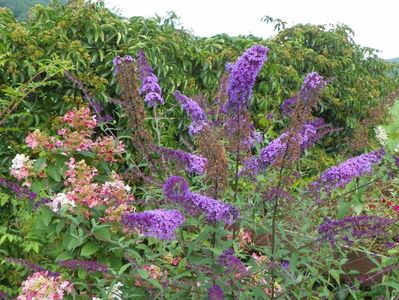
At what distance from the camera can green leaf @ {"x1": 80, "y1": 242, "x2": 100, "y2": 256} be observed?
2.59 m

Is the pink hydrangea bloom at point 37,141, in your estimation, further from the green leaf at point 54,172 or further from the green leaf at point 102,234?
the green leaf at point 102,234

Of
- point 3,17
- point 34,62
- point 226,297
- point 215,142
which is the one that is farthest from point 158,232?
point 3,17

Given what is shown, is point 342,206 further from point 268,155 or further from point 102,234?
point 102,234

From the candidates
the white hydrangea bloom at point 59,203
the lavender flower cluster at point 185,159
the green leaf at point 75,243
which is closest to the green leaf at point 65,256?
the green leaf at point 75,243

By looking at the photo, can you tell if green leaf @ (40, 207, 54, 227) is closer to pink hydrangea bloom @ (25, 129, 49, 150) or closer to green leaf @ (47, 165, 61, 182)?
green leaf @ (47, 165, 61, 182)

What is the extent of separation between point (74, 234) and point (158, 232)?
858 mm

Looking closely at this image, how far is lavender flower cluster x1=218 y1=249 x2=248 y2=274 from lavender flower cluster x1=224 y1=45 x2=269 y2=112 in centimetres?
56

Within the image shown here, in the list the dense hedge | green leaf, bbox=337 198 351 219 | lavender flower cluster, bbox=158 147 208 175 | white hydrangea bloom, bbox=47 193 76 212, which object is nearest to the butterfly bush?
white hydrangea bloom, bbox=47 193 76 212

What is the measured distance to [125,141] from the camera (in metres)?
4.21

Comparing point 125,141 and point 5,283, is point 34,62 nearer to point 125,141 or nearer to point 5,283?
point 125,141

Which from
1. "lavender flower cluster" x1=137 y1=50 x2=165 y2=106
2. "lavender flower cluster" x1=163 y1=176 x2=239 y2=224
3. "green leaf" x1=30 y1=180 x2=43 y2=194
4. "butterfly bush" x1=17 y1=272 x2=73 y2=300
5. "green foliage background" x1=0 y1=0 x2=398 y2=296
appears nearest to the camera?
"lavender flower cluster" x1=163 y1=176 x2=239 y2=224

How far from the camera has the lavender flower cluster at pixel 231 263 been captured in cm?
193

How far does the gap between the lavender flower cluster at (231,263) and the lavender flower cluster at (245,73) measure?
56 cm

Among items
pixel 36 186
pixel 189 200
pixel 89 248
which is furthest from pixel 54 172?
pixel 189 200
